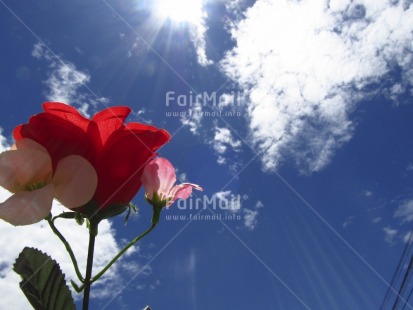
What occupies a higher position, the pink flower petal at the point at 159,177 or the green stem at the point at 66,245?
the pink flower petal at the point at 159,177

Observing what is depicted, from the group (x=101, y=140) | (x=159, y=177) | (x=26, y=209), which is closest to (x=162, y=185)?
(x=159, y=177)

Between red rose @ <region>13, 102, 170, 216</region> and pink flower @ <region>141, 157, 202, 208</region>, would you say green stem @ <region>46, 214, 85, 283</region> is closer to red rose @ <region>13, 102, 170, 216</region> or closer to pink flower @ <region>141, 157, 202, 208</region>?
red rose @ <region>13, 102, 170, 216</region>

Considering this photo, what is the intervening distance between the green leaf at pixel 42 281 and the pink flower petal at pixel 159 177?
0.18m

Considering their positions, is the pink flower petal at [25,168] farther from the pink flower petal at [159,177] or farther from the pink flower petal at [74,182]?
the pink flower petal at [159,177]

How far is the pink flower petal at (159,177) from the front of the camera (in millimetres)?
674

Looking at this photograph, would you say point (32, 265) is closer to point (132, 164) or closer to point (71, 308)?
point (71, 308)

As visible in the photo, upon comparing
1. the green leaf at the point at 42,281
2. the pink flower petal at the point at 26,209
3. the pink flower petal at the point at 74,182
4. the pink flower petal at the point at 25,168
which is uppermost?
the pink flower petal at the point at 25,168

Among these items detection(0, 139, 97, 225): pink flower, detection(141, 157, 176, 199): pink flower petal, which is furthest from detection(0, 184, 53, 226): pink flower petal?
detection(141, 157, 176, 199): pink flower petal

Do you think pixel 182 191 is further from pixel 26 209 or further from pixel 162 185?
pixel 26 209

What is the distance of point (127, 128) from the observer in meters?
0.62

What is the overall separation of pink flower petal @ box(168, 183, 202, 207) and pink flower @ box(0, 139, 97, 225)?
176 millimetres

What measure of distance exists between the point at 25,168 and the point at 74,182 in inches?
2.9

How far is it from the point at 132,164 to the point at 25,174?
144mm

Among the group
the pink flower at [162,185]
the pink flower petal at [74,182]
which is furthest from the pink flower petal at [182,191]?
the pink flower petal at [74,182]
